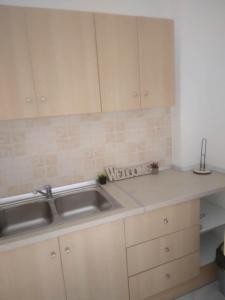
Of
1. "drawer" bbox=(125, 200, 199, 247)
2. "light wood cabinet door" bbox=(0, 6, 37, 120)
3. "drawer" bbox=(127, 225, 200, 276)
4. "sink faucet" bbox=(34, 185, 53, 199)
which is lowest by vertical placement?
"drawer" bbox=(127, 225, 200, 276)

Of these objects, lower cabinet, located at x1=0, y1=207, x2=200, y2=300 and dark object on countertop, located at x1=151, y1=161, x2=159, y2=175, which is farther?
dark object on countertop, located at x1=151, y1=161, x2=159, y2=175

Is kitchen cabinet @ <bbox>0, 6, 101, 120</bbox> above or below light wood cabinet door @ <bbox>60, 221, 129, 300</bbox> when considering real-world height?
above

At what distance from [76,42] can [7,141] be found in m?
0.86

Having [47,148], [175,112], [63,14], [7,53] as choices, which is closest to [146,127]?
[175,112]

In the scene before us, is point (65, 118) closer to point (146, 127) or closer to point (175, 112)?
point (146, 127)

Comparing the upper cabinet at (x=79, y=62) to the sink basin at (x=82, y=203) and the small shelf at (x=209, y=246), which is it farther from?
the small shelf at (x=209, y=246)

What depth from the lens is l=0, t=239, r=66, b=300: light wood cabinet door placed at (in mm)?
1164

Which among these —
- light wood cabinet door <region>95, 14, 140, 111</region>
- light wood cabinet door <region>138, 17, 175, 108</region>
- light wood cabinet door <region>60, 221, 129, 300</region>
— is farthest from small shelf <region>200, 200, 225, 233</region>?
light wood cabinet door <region>95, 14, 140, 111</region>

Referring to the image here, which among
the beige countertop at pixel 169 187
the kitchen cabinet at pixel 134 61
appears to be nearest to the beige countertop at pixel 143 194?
the beige countertop at pixel 169 187

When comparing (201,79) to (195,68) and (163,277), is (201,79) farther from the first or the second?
(163,277)

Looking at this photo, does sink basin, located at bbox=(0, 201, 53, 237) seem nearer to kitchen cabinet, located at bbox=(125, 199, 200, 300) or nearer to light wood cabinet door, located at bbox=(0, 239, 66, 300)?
light wood cabinet door, located at bbox=(0, 239, 66, 300)

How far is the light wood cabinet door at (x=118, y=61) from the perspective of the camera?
1461 millimetres

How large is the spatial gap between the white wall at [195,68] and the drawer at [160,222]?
600 millimetres

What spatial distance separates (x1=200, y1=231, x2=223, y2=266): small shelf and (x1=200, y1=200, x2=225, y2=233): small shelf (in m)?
0.28
